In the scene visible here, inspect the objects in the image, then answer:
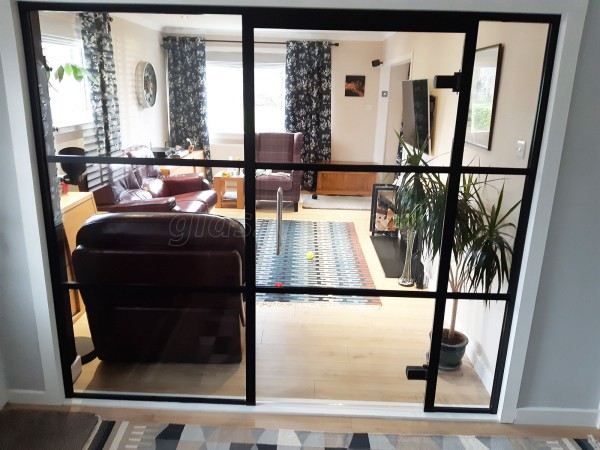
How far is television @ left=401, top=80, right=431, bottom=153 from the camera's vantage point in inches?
84.9

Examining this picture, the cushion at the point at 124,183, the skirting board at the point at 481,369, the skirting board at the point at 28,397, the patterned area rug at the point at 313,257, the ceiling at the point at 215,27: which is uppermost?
the ceiling at the point at 215,27

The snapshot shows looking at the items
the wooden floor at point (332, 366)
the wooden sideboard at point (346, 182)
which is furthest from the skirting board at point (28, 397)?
the wooden sideboard at point (346, 182)

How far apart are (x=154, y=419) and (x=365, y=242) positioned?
1435 millimetres

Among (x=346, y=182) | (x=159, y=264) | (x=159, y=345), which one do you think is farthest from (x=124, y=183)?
(x=346, y=182)

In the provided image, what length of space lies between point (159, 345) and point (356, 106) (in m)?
1.78

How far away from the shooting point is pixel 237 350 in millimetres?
2508

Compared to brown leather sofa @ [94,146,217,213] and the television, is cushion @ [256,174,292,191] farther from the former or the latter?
the television

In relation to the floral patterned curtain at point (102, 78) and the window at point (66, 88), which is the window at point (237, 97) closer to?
the floral patterned curtain at point (102, 78)

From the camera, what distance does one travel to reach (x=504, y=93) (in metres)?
2.13

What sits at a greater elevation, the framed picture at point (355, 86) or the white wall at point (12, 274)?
the framed picture at point (355, 86)

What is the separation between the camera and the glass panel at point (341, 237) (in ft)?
6.92

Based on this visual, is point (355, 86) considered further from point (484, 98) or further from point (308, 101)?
point (484, 98)

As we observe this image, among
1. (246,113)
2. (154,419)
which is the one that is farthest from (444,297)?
(154,419)

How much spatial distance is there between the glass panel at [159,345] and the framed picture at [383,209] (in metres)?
0.82
